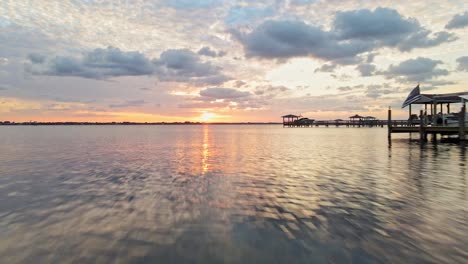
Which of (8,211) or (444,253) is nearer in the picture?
(444,253)

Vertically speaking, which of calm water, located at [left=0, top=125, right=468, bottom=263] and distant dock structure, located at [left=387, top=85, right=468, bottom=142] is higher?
distant dock structure, located at [left=387, top=85, right=468, bottom=142]

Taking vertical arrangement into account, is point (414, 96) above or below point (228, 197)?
above

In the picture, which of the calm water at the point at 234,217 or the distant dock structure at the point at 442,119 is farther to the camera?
the distant dock structure at the point at 442,119

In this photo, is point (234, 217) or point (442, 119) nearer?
point (234, 217)

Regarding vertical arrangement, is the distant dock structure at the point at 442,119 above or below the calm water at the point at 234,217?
above

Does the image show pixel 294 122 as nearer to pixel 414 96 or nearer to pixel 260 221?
pixel 414 96

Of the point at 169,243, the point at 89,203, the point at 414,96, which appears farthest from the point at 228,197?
the point at 414,96

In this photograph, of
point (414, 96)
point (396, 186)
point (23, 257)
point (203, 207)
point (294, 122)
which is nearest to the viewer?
point (23, 257)

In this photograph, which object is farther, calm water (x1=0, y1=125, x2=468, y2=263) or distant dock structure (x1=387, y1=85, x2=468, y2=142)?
distant dock structure (x1=387, y1=85, x2=468, y2=142)

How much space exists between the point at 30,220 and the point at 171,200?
15.7ft

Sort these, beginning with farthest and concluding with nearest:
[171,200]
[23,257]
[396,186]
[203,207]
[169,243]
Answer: [396,186] → [171,200] → [203,207] → [169,243] → [23,257]

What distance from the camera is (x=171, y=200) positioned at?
10.9m

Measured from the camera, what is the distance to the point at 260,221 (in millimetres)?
8586

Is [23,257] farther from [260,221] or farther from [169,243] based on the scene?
[260,221]
